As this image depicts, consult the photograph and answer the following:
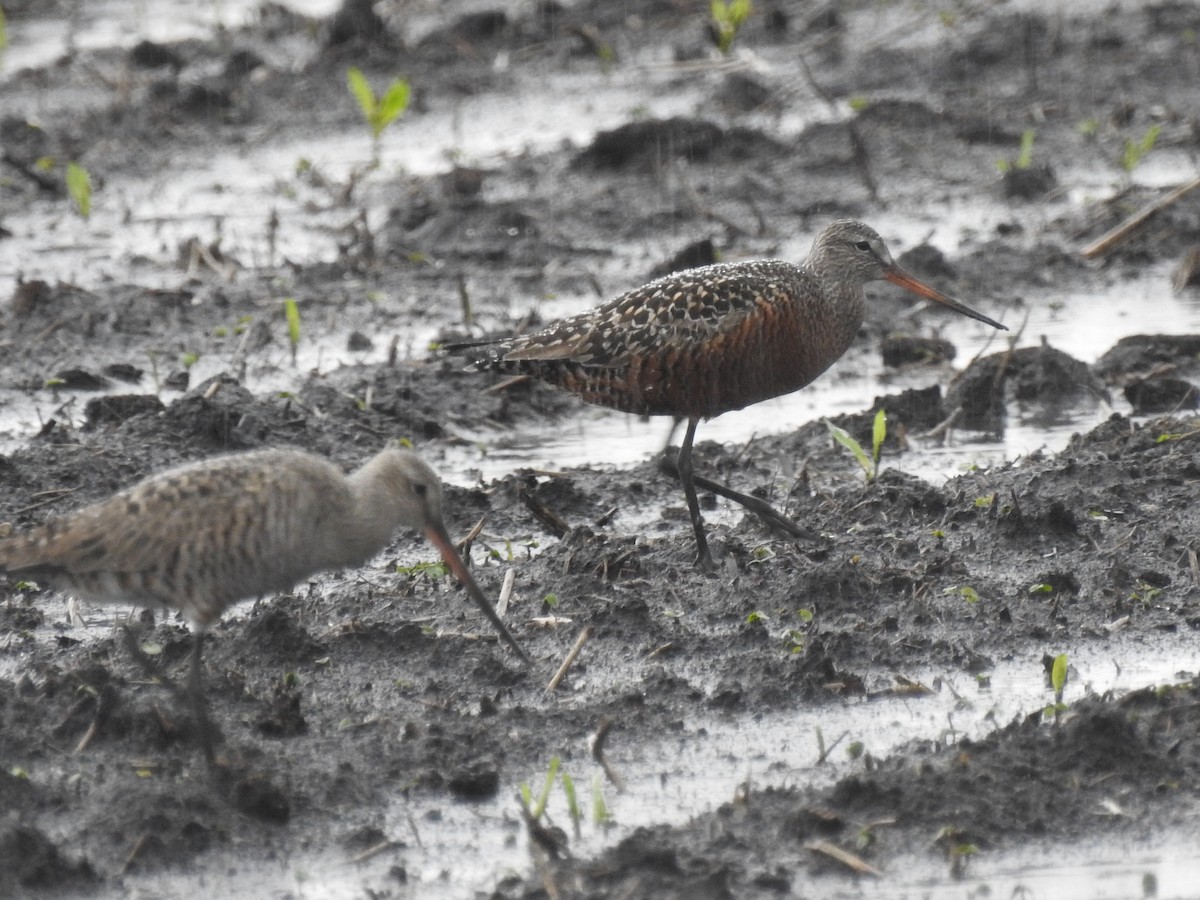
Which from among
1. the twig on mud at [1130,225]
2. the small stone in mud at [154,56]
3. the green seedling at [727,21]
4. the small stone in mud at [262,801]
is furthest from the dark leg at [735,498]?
the small stone in mud at [154,56]

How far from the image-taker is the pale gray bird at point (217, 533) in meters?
5.44

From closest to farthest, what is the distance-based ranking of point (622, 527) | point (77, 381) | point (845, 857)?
point (845, 857) < point (622, 527) < point (77, 381)

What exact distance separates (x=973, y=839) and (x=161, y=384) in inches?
220

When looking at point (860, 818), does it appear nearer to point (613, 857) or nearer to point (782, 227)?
point (613, 857)

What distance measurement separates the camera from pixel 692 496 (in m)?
7.19

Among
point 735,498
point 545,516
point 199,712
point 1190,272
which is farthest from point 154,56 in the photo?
point 199,712

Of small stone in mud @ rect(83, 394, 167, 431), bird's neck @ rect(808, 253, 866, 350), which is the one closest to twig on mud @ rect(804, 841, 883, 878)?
bird's neck @ rect(808, 253, 866, 350)

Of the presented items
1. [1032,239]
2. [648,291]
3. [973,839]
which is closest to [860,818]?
[973,839]

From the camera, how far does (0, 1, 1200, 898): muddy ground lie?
507cm

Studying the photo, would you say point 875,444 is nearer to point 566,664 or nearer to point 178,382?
point 566,664

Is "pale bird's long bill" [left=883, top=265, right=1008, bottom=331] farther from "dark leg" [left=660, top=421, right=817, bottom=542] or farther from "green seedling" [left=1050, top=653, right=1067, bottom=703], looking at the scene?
"green seedling" [left=1050, top=653, right=1067, bottom=703]

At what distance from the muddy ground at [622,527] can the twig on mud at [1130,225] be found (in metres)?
0.10

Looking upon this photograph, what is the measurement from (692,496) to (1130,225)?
481 centimetres

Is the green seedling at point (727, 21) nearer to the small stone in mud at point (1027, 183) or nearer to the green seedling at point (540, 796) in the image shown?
the small stone in mud at point (1027, 183)
